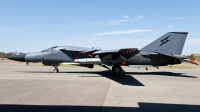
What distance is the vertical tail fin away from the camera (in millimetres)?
17484

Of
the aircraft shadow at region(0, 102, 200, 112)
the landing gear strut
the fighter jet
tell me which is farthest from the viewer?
the landing gear strut

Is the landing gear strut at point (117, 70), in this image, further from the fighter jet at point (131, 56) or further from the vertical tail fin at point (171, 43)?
the vertical tail fin at point (171, 43)

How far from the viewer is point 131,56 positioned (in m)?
16.4

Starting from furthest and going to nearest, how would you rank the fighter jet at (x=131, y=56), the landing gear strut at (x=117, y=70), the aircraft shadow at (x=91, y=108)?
1. the landing gear strut at (x=117, y=70)
2. the fighter jet at (x=131, y=56)
3. the aircraft shadow at (x=91, y=108)

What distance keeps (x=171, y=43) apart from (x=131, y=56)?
4750 mm

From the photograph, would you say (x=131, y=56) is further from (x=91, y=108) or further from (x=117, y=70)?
(x=91, y=108)

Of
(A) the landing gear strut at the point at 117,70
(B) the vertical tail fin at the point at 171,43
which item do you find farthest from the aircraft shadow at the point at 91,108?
(B) the vertical tail fin at the point at 171,43

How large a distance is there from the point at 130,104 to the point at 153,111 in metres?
0.97

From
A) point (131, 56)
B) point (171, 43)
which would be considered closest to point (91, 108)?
point (131, 56)

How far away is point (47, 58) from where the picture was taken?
1809cm

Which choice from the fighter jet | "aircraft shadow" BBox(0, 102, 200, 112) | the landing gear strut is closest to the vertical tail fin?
the fighter jet

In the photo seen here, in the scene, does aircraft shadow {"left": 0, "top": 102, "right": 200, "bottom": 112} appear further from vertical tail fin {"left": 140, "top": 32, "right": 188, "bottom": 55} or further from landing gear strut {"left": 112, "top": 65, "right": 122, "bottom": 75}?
vertical tail fin {"left": 140, "top": 32, "right": 188, "bottom": 55}

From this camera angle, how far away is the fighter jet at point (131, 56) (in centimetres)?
1667

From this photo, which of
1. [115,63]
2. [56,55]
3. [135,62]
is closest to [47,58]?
[56,55]
